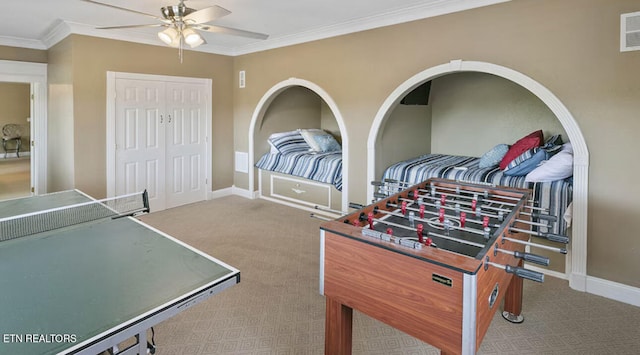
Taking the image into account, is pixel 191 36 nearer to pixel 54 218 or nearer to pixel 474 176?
pixel 54 218

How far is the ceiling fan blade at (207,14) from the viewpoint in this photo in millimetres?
2500

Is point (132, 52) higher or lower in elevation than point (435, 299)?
higher

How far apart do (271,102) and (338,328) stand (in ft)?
14.3

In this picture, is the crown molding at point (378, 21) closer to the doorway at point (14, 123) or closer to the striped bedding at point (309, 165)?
the striped bedding at point (309, 165)

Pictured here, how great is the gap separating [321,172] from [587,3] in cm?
315

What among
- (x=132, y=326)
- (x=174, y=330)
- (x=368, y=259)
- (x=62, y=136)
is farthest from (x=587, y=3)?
(x=62, y=136)

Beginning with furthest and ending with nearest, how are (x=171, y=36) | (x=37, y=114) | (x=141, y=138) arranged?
(x=37, y=114)
(x=141, y=138)
(x=171, y=36)

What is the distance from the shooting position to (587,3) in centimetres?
274

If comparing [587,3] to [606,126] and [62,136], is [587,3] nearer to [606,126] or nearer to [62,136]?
[606,126]

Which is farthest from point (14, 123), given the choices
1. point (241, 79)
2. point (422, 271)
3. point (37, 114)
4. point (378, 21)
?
point (422, 271)

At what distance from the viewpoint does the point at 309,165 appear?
199 inches

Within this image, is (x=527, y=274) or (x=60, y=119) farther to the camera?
(x=60, y=119)

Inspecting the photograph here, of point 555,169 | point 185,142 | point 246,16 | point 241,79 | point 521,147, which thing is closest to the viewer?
point 555,169

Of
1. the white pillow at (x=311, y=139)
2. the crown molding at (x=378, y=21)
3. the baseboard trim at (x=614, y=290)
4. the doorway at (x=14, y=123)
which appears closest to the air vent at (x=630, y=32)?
the crown molding at (x=378, y=21)
